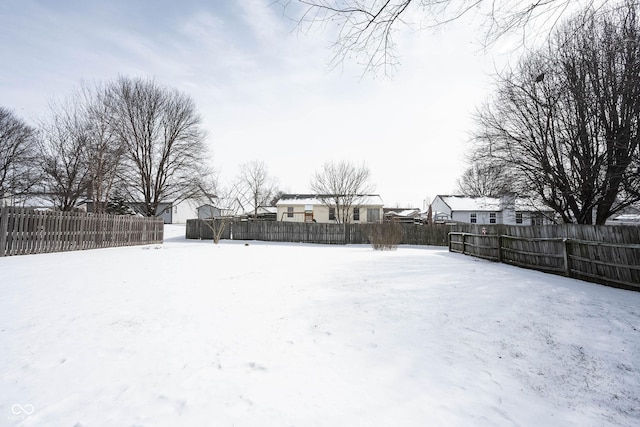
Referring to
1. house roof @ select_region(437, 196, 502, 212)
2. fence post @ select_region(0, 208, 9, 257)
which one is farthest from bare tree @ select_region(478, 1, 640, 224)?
house roof @ select_region(437, 196, 502, 212)

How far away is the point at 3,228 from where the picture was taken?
9.74 meters

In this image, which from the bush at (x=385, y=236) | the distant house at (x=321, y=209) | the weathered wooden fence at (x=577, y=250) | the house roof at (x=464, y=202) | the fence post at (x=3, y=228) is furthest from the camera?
the house roof at (x=464, y=202)

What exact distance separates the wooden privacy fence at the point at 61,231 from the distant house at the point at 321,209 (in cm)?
1862

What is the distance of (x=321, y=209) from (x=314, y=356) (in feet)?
108

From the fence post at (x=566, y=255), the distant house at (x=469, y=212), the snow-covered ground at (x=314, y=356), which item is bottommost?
the snow-covered ground at (x=314, y=356)

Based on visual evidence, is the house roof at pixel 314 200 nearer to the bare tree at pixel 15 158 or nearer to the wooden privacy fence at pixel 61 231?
the wooden privacy fence at pixel 61 231

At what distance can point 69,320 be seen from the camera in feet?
12.5

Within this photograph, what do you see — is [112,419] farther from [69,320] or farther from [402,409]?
[69,320]

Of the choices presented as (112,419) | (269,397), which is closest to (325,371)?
(269,397)

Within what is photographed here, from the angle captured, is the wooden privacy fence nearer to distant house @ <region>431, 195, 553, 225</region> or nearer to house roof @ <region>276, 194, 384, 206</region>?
house roof @ <region>276, 194, 384, 206</region>

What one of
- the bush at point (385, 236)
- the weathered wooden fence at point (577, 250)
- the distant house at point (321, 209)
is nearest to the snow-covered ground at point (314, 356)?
the weathered wooden fence at point (577, 250)

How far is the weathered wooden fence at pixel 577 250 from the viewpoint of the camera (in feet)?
20.7

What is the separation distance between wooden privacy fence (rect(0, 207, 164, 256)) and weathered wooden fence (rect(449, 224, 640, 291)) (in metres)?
18.0

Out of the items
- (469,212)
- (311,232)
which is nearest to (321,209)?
(311,232)
